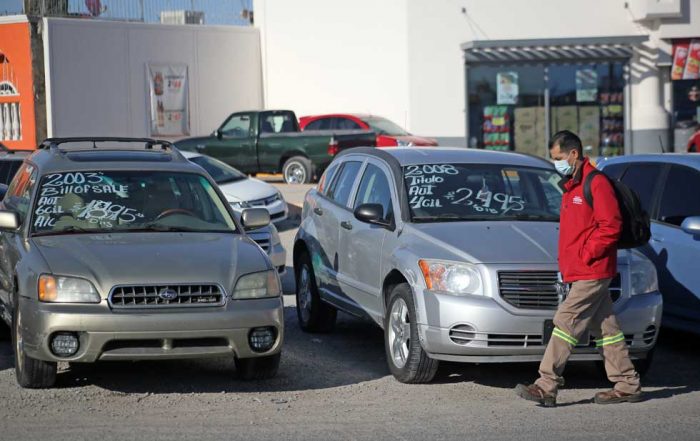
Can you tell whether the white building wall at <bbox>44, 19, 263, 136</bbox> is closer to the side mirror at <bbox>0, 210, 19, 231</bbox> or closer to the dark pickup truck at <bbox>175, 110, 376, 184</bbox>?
the dark pickup truck at <bbox>175, 110, 376, 184</bbox>

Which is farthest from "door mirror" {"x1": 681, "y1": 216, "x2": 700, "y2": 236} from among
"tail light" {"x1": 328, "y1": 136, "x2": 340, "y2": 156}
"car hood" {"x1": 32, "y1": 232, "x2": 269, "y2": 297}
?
"tail light" {"x1": 328, "y1": 136, "x2": 340, "y2": 156}

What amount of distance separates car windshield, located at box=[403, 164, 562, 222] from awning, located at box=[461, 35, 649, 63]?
2303cm

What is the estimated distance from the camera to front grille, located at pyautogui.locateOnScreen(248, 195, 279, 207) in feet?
59.0

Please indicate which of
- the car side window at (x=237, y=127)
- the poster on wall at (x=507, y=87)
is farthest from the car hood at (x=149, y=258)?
the poster on wall at (x=507, y=87)

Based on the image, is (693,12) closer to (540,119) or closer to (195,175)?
(540,119)

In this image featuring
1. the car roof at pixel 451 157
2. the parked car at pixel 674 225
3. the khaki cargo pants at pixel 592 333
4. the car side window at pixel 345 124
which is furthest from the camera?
the car side window at pixel 345 124

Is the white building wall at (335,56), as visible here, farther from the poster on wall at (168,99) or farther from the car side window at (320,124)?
the car side window at (320,124)

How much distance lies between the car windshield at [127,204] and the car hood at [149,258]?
9.0 inches

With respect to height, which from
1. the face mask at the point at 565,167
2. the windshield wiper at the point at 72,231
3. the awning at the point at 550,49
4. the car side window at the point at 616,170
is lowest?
the windshield wiper at the point at 72,231

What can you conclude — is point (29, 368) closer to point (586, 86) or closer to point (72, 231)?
point (72, 231)

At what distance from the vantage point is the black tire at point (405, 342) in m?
8.18

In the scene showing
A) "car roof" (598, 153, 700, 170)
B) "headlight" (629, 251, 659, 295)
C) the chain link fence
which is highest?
the chain link fence

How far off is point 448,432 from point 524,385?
1.24 metres

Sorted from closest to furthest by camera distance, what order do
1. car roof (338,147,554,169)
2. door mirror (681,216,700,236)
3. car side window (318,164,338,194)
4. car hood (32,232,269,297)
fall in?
1. car hood (32,232,269,297)
2. door mirror (681,216,700,236)
3. car roof (338,147,554,169)
4. car side window (318,164,338,194)
